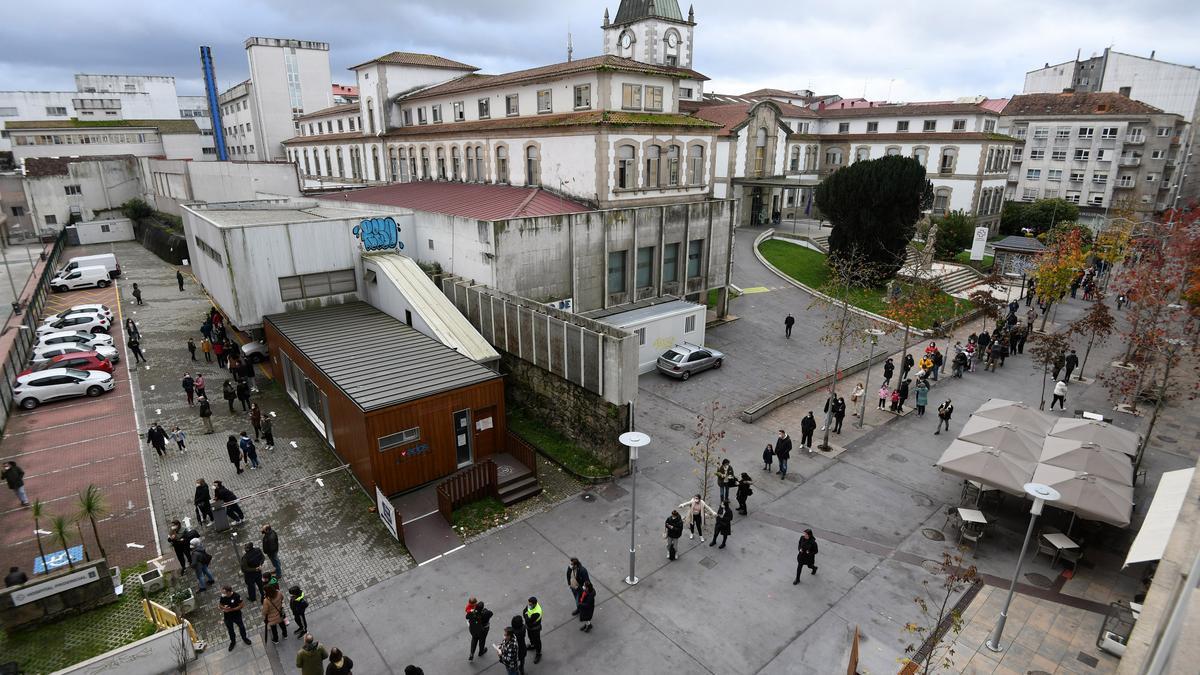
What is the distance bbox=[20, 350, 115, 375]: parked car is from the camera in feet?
84.6

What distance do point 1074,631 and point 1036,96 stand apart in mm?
73974

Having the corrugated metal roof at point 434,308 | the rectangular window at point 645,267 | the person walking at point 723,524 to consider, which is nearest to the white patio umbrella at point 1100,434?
the person walking at point 723,524

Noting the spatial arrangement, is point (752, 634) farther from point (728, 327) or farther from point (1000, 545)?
point (728, 327)

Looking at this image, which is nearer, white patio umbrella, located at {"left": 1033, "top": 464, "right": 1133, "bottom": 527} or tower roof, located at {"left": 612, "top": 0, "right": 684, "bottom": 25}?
white patio umbrella, located at {"left": 1033, "top": 464, "right": 1133, "bottom": 527}

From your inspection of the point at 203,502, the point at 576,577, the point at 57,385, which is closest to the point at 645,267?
the point at 576,577

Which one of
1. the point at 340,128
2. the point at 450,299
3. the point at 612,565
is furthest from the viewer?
the point at 340,128

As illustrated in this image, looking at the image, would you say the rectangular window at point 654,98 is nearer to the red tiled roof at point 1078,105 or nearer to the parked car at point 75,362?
the parked car at point 75,362

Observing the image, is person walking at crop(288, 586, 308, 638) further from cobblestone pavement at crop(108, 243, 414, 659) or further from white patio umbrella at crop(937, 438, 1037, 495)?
white patio umbrella at crop(937, 438, 1037, 495)

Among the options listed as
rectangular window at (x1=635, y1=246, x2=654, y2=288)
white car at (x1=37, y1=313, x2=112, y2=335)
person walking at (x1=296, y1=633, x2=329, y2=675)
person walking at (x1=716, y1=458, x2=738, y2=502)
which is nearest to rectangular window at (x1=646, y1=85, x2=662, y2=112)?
rectangular window at (x1=635, y1=246, x2=654, y2=288)

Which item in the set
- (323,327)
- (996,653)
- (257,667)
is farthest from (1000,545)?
(323,327)

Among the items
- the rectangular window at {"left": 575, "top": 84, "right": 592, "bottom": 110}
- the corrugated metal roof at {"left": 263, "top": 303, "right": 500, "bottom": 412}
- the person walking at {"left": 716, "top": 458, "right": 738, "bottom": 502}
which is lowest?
the person walking at {"left": 716, "top": 458, "right": 738, "bottom": 502}

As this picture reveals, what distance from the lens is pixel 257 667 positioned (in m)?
12.1

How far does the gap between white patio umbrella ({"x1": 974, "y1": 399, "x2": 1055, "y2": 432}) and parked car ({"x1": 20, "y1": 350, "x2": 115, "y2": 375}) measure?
34.9 metres

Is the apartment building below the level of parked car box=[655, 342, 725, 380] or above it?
above
